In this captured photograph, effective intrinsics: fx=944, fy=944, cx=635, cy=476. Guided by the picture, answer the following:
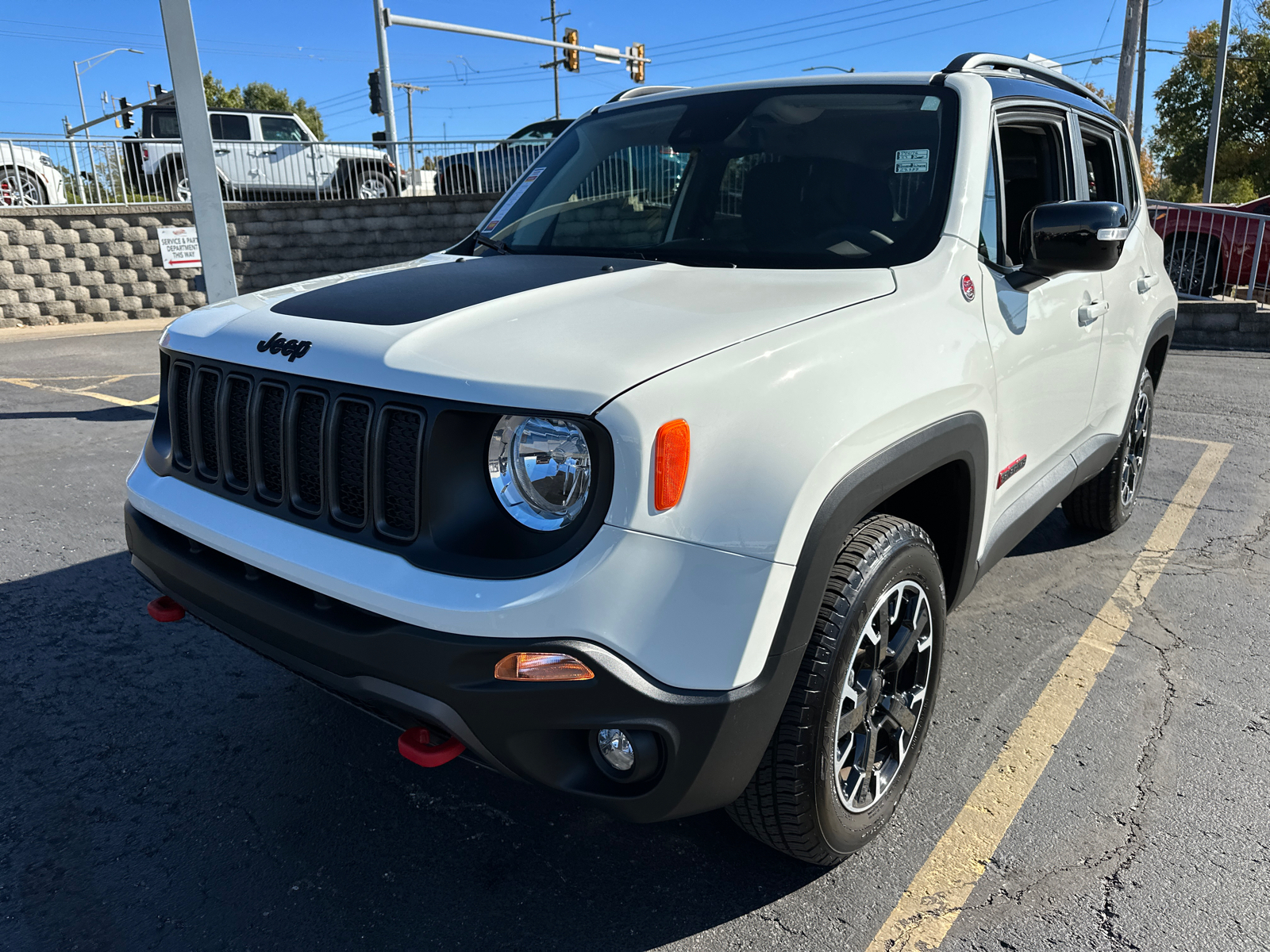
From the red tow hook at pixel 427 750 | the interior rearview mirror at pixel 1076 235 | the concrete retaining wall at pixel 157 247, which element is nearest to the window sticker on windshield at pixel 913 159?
the interior rearview mirror at pixel 1076 235

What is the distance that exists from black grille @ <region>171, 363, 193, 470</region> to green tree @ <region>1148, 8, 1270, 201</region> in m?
37.8

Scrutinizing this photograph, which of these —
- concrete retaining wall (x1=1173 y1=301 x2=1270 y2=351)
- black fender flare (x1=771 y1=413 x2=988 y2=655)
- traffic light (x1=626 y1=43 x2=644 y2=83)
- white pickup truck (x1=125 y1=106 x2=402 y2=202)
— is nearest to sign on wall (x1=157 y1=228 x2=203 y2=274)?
white pickup truck (x1=125 y1=106 x2=402 y2=202)

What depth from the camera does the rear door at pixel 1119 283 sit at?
3691mm

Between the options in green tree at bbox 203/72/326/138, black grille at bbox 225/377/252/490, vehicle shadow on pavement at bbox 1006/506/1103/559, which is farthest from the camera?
green tree at bbox 203/72/326/138

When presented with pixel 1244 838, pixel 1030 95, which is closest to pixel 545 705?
pixel 1244 838

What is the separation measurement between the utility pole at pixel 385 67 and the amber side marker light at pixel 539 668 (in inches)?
837

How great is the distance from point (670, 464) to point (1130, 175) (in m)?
3.79

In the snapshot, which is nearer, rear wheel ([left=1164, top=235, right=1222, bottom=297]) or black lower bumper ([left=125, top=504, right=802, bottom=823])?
black lower bumper ([left=125, top=504, right=802, bottom=823])

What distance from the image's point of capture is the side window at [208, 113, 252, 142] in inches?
679

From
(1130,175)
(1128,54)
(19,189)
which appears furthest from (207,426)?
(1128,54)

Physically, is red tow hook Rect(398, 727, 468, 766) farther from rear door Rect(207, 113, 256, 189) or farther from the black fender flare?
rear door Rect(207, 113, 256, 189)

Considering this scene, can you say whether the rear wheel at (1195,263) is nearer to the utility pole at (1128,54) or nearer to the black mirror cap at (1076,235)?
the utility pole at (1128,54)

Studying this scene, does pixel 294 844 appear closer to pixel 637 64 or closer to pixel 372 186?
pixel 372 186

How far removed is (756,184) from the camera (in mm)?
3021
